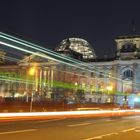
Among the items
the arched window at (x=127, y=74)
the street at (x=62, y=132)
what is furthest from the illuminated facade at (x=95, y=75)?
the street at (x=62, y=132)

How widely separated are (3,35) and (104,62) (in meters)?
127

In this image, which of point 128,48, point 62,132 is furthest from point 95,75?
point 62,132

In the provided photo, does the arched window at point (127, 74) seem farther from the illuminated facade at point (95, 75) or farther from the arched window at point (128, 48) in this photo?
the arched window at point (128, 48)

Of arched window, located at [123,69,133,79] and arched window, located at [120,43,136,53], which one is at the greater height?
arched window, located at [120,43,136,53]

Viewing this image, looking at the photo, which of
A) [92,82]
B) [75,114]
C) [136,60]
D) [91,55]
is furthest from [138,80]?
[75,114]

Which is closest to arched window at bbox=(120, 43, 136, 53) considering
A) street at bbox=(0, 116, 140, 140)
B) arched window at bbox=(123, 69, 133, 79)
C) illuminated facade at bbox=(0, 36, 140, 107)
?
illuminated facade at bbox=(0, 36, 140, 107)

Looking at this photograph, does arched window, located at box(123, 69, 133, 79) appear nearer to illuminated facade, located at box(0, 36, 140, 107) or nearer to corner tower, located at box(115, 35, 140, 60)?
illuminated facade, located at box(0, 36, 140, 107)

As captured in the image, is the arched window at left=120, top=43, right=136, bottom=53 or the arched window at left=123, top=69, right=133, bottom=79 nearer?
the arched window at left=123, top=69, right=133, bottom=79

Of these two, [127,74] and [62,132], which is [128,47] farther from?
[62,132]

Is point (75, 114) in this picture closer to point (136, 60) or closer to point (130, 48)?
point (136, 60)

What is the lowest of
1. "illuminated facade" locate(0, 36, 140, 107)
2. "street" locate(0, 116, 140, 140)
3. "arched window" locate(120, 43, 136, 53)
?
"street" locate(0, 116, 140, 140)

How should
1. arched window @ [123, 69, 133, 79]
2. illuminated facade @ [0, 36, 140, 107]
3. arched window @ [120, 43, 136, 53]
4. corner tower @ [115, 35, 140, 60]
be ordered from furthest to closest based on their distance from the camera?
arched window @ [120, 43, 136, 53], corner tower @ [115, 35, 140, 60], arched window @ [123, 69, 133, 79], illuminated facade @ [0, 36, 140, 107]

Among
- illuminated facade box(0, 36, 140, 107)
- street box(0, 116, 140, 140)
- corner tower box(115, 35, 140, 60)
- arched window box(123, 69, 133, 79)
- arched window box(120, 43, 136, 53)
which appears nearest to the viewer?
street box(0, 116, 140, 140)

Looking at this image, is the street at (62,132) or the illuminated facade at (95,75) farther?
the illuminated facade at (95,75)
